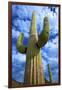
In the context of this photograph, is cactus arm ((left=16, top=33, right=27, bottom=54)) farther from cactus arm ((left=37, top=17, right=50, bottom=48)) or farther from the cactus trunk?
cactus arm ((left=37, top=17, right=50, bottom=48))

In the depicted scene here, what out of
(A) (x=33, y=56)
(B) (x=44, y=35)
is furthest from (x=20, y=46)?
(B) (x=44, y=35)

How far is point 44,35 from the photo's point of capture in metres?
2.20

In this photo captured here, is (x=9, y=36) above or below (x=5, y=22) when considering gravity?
below

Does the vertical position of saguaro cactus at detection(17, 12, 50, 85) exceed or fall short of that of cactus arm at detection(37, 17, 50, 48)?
it falls short

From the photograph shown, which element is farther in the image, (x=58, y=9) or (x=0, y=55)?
(x=58, y=9)

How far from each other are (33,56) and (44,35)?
24 centimetres

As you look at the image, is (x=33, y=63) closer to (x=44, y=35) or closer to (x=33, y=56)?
(x=33, y=56)

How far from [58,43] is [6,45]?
0.53m

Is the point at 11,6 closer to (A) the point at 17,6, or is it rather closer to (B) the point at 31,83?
(A) the point at 17,6

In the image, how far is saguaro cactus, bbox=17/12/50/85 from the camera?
2145 mm

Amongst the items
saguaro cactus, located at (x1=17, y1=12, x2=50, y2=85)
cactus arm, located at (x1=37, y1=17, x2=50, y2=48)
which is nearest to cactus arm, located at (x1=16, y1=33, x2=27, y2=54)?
saguaro cactus, located at (x1=17, y1=12, x2=50, y2=85)

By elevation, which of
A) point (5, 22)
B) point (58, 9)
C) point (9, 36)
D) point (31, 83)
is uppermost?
point (58, 9)

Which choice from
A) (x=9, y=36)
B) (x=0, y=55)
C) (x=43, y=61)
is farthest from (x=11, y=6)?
(x=43, y=61)

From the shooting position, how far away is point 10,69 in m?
2.11
